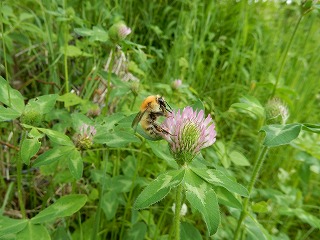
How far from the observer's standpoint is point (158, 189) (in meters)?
0.90

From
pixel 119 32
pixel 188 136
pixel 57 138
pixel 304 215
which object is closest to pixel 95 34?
pixel 119 32

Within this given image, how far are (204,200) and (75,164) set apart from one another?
451 mm

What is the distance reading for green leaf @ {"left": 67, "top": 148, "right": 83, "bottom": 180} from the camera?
1.14 meters

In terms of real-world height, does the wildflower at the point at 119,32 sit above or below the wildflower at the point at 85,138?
above

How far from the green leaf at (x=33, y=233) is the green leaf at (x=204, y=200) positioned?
46 centimetres

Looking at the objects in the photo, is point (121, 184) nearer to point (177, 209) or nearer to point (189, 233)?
point (189, 233)

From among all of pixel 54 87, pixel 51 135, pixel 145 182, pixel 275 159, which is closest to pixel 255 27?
pixel 275 159

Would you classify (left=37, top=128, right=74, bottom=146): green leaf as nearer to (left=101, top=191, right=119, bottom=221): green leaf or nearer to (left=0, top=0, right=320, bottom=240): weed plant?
(left=0, top=0, right=320, bottom=240): weed plant

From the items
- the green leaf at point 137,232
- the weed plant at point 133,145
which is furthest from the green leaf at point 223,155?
the green leaf at point 137,232

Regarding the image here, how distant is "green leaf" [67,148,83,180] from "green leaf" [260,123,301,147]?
0.53 m

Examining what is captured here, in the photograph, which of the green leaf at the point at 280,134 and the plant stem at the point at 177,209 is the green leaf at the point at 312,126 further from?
the plant stem at the point at 177,209

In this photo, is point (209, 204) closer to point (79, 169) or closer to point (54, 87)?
point (79, 169)

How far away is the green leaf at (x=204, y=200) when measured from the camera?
85 centimetres

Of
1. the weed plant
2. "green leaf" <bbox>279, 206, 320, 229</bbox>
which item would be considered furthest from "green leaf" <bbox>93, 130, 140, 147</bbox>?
"green leaf" <bbox>279, 206, 320, 229</bbox>
